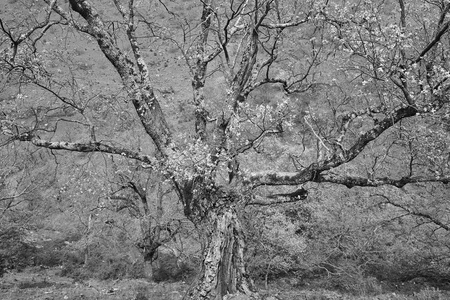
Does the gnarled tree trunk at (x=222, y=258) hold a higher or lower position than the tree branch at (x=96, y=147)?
lower

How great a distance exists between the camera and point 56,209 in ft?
73.3

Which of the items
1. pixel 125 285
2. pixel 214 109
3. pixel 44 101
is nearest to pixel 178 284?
pixel 125 285

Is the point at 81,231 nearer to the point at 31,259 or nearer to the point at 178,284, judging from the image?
the point at 31,259

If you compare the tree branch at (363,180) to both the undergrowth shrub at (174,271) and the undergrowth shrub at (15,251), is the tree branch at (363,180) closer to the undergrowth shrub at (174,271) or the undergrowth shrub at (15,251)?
the undergrowth shrub at (174,271)

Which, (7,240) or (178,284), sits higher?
(7,240)

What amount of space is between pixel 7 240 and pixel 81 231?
330cm

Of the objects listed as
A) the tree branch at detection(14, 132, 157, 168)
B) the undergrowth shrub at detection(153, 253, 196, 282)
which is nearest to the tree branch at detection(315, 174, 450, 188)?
the tree branch at detection(14, 132, 157, 168)

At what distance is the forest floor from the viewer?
12778 mm

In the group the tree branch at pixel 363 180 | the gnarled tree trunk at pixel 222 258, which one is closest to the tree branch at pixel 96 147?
the gnarled tree trunk at pixel 222 258

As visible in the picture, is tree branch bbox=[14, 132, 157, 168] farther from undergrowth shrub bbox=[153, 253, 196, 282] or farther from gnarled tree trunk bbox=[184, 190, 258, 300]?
undergrowth shrub bbox=[153, 253, 196, 282]

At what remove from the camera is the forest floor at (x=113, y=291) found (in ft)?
41.9

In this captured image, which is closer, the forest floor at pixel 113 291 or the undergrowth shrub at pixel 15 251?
the forest floor at pixel 113 291

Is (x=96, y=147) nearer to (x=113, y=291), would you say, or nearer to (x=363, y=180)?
(x=113, y=291)

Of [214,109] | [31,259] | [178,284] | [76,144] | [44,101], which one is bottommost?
[178,284]
